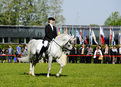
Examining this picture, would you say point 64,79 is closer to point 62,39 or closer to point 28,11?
point 62,39

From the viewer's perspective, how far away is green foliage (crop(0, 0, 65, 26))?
62.3 metres

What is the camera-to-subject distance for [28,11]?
201 ft

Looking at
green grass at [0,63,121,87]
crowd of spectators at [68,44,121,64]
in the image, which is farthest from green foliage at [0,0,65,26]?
green grass at [0,63,121,87]

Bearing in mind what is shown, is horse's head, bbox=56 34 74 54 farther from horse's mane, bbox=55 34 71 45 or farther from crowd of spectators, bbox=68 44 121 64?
crowd of spectators, bbox=68 44 121 64

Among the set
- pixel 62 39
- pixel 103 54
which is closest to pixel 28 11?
pixel 103 54

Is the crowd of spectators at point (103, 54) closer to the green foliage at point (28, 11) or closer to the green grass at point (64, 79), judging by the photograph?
the green grass at point (64, 79)

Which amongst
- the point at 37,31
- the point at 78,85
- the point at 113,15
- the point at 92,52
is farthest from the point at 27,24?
the point at 78,85

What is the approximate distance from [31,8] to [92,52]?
34.8 meters

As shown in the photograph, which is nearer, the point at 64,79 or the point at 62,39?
the point at 64,79

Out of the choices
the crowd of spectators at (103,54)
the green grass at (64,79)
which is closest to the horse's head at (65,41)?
the green grass at (64,79)

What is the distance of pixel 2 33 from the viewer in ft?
214

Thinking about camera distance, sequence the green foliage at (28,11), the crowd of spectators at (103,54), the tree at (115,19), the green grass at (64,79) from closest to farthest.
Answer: the green grass at (64,79), the crowd of spectators at (103,54), the green foliage at (28,11), the tree at (115,19)

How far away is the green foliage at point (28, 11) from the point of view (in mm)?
62312

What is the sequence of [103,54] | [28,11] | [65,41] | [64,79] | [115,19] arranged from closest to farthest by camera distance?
[64,79]
[65,41]
[103,54]
[28,11]
[115,19]
